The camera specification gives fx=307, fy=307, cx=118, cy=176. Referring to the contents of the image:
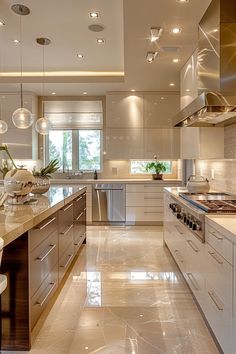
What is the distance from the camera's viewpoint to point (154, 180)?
6.25 metres

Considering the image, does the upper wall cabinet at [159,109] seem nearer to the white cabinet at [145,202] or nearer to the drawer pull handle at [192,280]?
the white cabinet at [145,202]

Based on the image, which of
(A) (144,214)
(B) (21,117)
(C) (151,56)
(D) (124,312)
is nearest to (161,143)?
(A) (144,214)

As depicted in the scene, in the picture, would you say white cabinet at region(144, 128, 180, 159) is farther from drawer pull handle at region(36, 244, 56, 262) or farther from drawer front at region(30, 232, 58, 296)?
drawer pull handle at region(36, 244, 56, 262)

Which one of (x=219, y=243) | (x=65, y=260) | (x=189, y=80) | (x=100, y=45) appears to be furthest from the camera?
(x=100, y=45)

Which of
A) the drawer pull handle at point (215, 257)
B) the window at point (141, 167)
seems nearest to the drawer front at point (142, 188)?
the window at point (141, 167)

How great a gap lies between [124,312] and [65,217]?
1.16 meters

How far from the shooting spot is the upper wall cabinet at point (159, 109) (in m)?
6.38

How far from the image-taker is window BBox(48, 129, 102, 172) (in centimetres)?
698

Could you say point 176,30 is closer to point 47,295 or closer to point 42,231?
point 42,231

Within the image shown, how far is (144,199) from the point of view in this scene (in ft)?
20.5

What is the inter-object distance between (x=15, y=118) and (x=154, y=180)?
3093 millimetres

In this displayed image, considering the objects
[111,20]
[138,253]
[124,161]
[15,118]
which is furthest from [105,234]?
[111,20]

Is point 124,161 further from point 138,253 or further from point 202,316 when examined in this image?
point 202,316

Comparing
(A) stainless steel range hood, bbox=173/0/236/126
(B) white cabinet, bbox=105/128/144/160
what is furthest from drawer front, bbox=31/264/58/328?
(B) white cabinet, bbox=105/128/144/160
